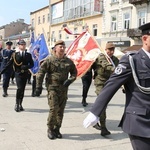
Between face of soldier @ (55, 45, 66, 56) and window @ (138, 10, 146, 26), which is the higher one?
window @ (138, 10, 146, 26)

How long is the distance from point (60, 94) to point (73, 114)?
7.21ft

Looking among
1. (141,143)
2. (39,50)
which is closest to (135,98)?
(141,143)

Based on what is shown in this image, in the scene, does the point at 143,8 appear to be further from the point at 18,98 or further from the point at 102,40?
the point at 18,98

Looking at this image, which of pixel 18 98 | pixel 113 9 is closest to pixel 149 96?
pixel 18 98

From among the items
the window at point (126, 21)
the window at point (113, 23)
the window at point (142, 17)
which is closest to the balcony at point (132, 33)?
the window at point (142, 17)

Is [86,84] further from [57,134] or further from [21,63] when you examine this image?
[57,134]

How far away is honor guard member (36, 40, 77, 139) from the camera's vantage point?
17.4ft

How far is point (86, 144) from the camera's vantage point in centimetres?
499

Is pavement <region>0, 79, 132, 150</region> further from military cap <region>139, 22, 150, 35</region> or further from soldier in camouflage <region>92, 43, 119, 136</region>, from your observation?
military cap <region>139, 22, 150, 35</region>

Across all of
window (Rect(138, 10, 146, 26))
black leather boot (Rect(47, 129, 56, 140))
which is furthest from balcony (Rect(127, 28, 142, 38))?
black leather boot (Rect(47, 129, 56, 140))

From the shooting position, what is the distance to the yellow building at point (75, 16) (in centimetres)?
3566

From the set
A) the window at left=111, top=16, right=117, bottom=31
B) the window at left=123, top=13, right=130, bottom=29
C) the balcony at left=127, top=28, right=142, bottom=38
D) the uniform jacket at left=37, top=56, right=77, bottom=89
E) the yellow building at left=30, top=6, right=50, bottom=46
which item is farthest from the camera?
the yellow building at left=30, top=6, right=50, bottom=46

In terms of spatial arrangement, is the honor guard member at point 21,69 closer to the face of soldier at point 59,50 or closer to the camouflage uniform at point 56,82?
the camouflage uniform at point 56,82

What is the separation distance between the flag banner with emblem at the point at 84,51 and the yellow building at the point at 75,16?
83.2 feet
